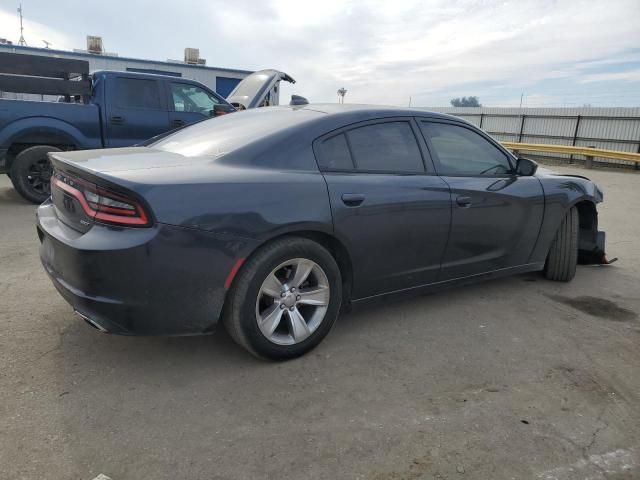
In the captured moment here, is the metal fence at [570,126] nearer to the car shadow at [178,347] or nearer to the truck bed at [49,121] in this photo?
the truck bed at [49,121]

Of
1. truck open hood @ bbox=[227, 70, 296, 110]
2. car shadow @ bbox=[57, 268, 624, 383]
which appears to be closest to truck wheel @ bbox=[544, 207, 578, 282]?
car shadow @ bbox=[57, 268, 624, 383]

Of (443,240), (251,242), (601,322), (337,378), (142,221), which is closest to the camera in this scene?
(142,221)

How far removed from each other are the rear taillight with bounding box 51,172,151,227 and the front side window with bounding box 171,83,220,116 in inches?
234

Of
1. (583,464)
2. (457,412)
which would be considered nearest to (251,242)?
(457,412)

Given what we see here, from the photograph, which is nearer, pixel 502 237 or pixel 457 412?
pixel 457 412

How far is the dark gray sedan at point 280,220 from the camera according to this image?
95.3 inches

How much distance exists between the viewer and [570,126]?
20234mm

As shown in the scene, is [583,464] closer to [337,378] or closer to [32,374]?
[337,378]

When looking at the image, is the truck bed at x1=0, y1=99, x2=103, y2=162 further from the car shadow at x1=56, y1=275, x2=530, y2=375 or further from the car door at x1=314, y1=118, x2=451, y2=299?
the car door at x1=314, y1=118, x2=451, y2=299

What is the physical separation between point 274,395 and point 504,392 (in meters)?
1.25

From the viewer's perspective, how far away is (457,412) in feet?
8.20

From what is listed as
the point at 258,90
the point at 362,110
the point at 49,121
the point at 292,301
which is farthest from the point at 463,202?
the point at 258,90

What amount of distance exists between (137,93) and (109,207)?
6047mm

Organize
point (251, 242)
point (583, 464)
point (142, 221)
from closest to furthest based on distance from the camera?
point (583, 464) → point (142, 221) → point (251, 242)
